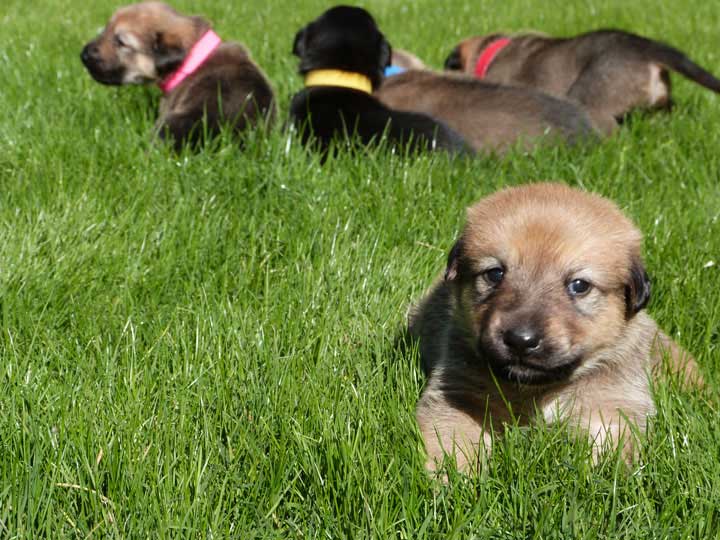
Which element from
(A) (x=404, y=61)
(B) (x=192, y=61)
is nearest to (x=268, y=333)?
(B) (x=192, y=61)

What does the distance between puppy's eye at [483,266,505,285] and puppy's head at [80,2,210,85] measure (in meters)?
3.84

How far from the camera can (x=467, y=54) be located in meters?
7.89

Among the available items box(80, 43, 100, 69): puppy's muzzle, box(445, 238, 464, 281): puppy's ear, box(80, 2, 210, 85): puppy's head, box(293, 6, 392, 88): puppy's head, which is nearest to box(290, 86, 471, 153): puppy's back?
box(293, 6, 392, 88): puppy's head

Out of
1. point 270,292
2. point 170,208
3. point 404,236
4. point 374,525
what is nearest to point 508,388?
point 374,525

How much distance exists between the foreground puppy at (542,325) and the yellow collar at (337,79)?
3014 millimetres

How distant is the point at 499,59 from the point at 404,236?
398cm

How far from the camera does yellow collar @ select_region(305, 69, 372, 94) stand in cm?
581

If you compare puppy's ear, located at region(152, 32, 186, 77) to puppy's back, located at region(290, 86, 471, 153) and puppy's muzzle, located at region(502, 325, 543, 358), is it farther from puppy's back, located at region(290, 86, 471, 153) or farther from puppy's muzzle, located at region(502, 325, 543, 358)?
puppy's muzzle, located at region(502, 325, 543, 358)

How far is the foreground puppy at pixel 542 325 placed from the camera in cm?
262

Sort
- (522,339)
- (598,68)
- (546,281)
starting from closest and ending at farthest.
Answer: (522,339)
(546,281)
(598,68)

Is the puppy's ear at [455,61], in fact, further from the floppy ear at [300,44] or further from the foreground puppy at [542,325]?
the foreground puppy at [542,325]

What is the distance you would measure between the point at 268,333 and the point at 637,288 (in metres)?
1.21

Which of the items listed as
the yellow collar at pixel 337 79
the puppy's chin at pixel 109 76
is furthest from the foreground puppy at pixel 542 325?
the puppy's chin at pixel 109 76

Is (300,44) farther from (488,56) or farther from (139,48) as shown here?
(488,56)
